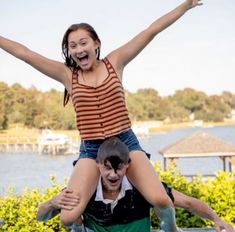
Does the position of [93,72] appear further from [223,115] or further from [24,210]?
[223,115]

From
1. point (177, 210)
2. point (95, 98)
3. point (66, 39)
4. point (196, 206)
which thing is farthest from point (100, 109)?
point (177, 210)

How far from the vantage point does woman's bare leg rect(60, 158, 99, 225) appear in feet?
11.6

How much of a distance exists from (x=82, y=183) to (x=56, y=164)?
2666cm

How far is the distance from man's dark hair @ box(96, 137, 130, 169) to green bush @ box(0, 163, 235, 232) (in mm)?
2233

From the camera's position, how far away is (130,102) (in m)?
48.5

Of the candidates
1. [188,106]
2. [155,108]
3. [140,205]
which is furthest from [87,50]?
[188,106]

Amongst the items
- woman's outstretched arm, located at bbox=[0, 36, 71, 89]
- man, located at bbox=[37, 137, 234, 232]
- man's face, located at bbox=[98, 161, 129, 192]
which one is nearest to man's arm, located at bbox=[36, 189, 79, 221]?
man, located at bbox=[37, 137, 234, 232]

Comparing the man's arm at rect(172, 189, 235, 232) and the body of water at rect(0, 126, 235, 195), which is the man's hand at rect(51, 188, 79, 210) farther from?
the body of water at rect(0, 126, 235, 195)

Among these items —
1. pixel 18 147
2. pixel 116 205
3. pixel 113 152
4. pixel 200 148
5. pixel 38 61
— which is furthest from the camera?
pixel 18 147

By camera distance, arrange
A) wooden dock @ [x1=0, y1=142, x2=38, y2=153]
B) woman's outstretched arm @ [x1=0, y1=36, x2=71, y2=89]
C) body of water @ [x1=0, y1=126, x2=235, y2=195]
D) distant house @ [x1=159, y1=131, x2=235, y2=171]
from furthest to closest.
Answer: wooden dock @ [x1=0, y1=142, x2=38, y2=153] < body of water @ [x1=0, y1=126, x2=235, y2=195] < distant house @ [x1=159, y1=131, x2=235, y2=171] < woman's outstretched arm @ [x1=0, y1=36, x2=71, y2=89]

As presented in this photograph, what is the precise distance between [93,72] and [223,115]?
181 feet

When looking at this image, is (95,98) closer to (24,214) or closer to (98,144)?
(98,144)

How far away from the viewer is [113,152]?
3439 mm

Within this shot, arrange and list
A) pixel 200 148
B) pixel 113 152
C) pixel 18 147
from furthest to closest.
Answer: pixel 18 147 → pixel 200 148 → pixel 113 152
